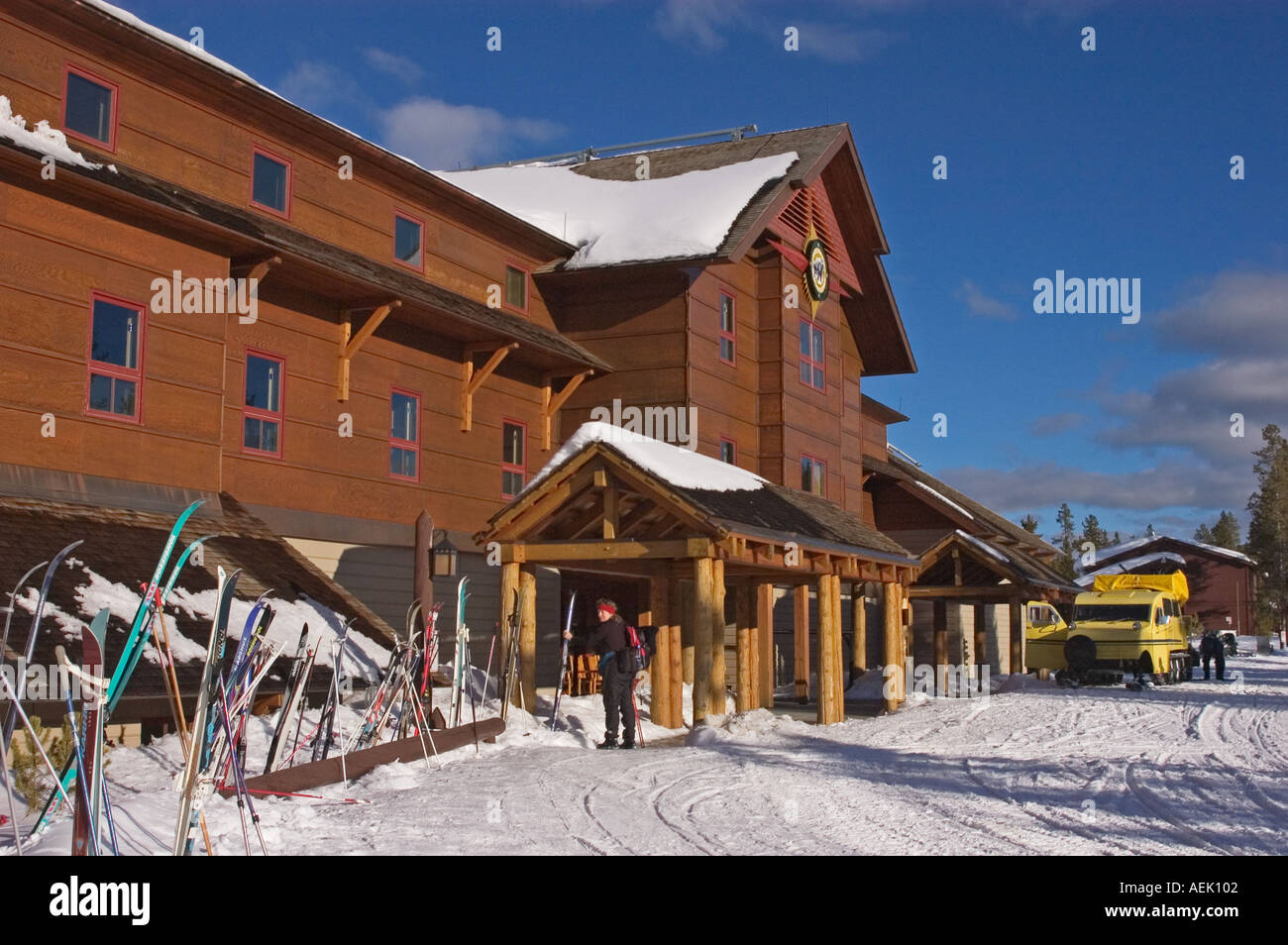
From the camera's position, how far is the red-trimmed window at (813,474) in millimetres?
28500

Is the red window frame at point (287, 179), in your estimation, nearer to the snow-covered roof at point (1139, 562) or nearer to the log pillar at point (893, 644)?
the log pillar at point (893, 644)

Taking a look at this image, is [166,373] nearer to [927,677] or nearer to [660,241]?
[660,241]

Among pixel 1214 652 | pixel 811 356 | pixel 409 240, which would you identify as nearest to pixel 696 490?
pixel 409 240

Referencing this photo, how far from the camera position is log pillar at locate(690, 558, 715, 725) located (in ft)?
52.4

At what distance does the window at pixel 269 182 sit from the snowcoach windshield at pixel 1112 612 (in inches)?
851

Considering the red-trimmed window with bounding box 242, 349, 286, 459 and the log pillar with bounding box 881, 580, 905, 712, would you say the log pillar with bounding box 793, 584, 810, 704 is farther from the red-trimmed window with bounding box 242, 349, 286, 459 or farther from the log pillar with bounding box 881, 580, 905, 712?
the red-trimmed window with bounding box 242, 349, 286, 459

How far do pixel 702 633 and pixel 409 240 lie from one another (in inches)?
358

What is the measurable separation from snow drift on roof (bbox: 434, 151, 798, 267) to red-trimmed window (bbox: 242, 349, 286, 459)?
7.34 metres

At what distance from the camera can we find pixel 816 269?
28.8 metres

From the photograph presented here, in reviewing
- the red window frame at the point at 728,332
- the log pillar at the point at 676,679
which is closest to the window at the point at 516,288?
the red window frame at the point at 728,332

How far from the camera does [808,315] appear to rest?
28906mm

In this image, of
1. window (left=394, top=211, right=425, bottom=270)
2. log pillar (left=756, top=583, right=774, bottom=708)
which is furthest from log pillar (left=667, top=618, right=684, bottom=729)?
window (left=394, top=211, right=425, bottom=270)

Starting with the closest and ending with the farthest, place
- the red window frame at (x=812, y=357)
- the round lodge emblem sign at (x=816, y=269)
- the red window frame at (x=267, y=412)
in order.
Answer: the red window frame at (x=267, y=412) → the red window frame at (x=812, y=357) → the round lodge emblem sign at (x=816, y=269)
